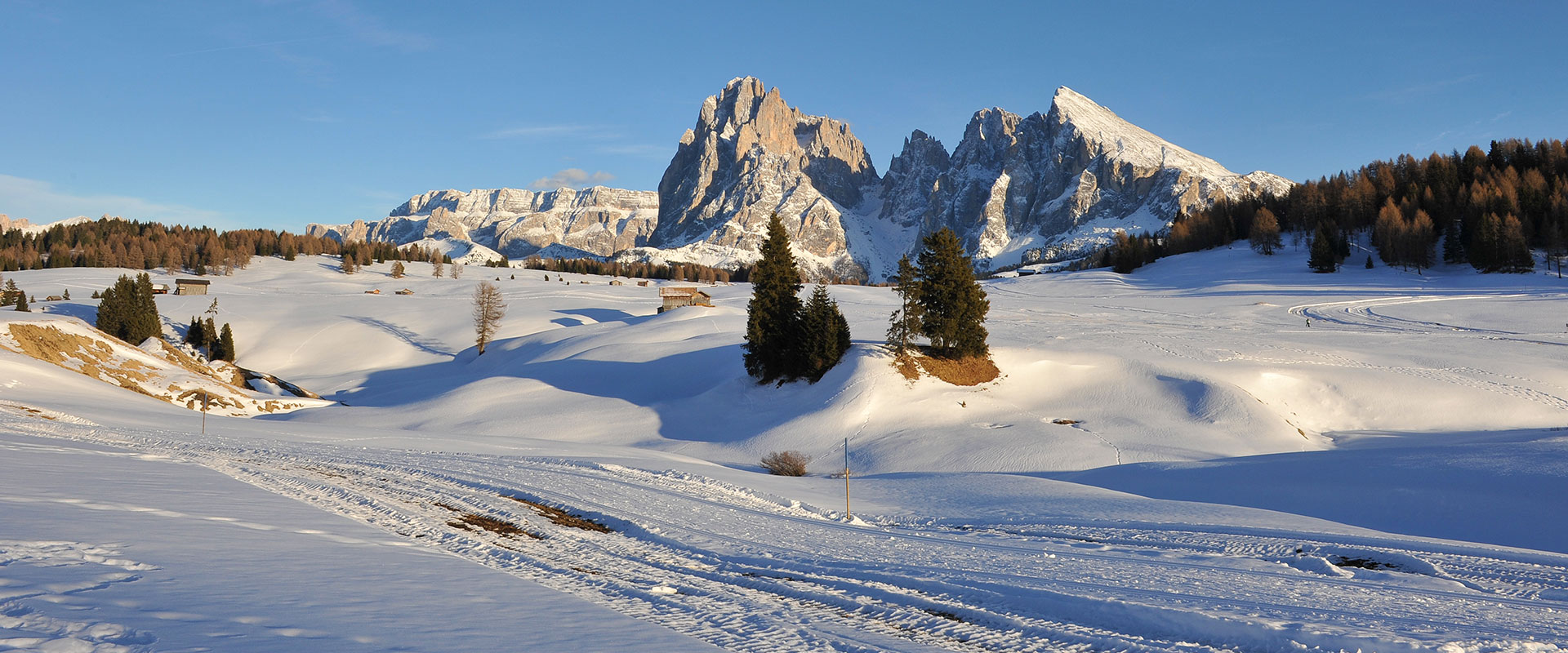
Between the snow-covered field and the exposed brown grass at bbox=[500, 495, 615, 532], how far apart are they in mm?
129

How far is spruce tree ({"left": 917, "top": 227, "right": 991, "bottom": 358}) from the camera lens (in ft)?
111

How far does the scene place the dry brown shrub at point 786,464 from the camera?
76.4ft

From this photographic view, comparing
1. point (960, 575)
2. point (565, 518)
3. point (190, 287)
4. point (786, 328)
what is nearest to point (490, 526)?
point (565, 518)

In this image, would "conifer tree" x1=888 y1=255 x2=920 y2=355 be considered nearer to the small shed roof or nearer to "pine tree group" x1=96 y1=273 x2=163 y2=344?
the small shed roof

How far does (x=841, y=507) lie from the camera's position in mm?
15797

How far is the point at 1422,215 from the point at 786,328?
9000 cm

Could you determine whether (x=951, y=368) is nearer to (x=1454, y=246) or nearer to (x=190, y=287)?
(x=1454, y=246)

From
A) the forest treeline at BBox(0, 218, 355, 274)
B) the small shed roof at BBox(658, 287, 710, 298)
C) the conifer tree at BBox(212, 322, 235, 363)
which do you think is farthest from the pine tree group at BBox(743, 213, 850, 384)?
the forest treeline at BBox(0, 218, 355, 274)

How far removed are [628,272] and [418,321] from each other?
8594 centimetres

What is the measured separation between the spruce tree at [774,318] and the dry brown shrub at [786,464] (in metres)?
11.3

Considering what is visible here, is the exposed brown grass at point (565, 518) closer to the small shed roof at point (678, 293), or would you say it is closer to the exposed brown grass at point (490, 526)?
the exposed brown grass at point (490, 526)

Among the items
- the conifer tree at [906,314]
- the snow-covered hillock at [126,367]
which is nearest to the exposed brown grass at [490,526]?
the conifer tree at [906,314]

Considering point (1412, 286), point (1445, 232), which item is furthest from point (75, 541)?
point (1445, 232)

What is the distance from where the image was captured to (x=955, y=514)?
1499 cm
